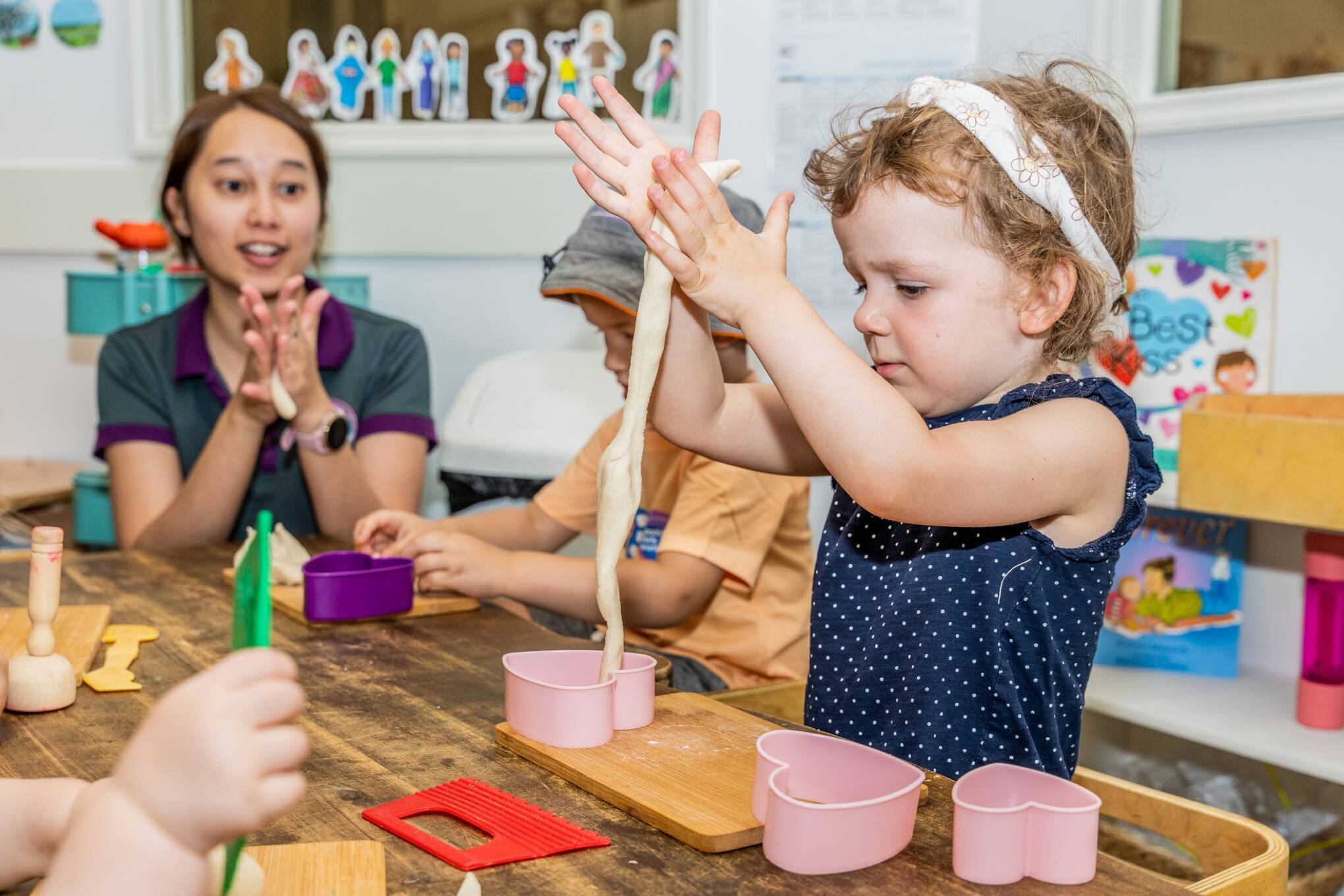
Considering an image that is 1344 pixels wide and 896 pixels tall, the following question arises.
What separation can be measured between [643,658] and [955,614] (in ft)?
0.90

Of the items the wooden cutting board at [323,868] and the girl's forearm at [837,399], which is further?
the girl's forearm at [837,399]

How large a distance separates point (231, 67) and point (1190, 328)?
1971 millimetres

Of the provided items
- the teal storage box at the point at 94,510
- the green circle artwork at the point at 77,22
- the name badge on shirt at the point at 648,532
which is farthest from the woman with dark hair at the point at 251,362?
the green circle artwork at the point at 77,22

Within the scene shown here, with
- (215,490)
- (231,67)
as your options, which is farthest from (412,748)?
(231,67)

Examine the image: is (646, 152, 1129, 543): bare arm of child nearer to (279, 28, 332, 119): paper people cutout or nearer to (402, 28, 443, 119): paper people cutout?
(402, 28, 443, 119): paper people cutout

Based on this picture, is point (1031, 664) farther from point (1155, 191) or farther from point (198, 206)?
point (198, 206)

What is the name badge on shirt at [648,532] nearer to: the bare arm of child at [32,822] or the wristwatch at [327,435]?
the wristwatch at [327,435]

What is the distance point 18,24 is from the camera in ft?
8.73

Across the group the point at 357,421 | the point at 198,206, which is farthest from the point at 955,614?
the point at 198,206

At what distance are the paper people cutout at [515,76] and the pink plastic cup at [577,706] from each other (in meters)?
1.84

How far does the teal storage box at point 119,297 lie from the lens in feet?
7.57

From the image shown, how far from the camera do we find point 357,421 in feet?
6.57

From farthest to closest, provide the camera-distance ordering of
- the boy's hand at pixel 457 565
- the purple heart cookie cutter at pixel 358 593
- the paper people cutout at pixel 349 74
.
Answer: the paper people cutout at pixel 349 74 → the boy's hand at pixel 457 565 → the purple heart cookie cutter at pixel 358 593

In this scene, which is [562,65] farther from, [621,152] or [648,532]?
[621,152]
